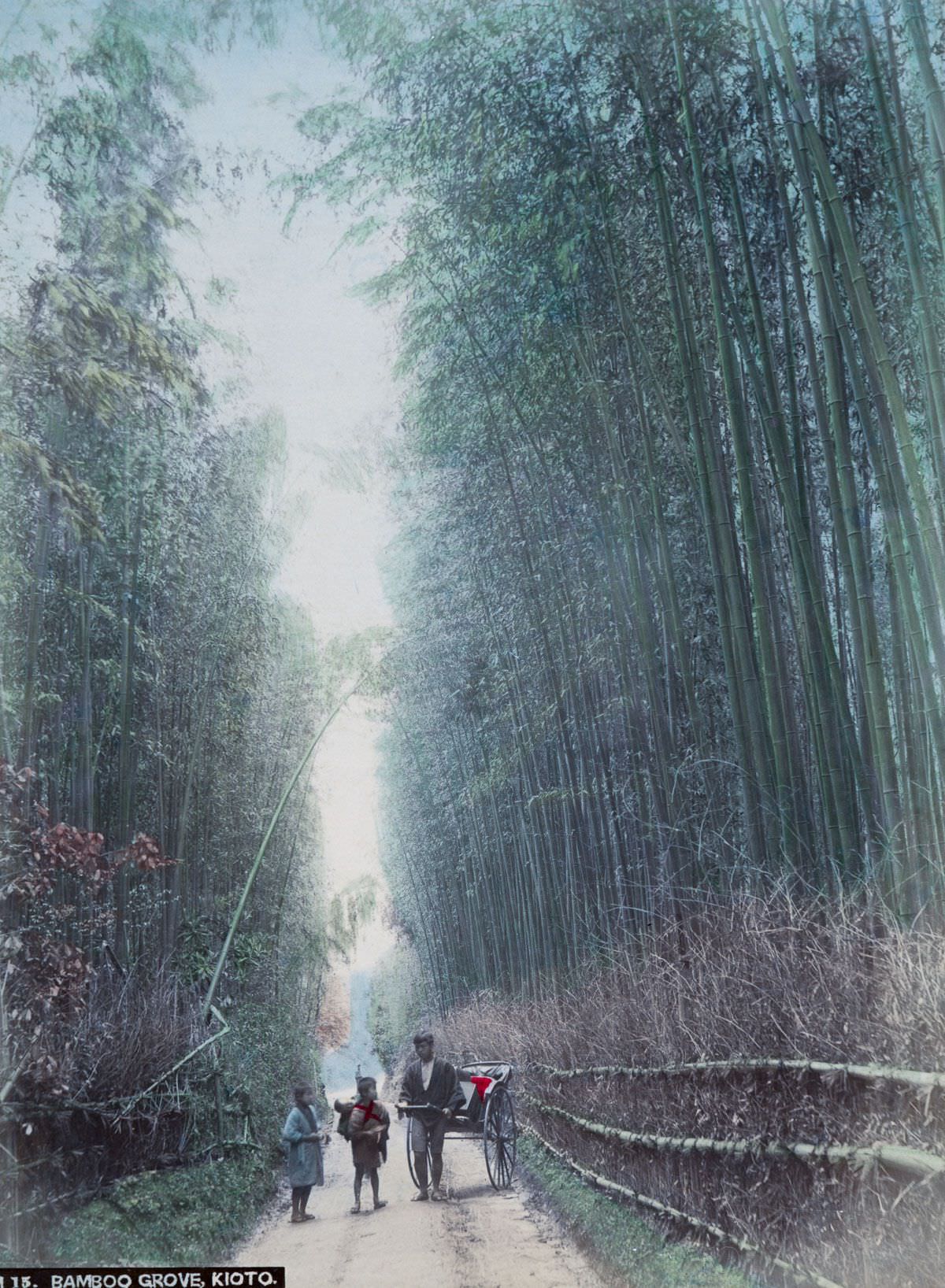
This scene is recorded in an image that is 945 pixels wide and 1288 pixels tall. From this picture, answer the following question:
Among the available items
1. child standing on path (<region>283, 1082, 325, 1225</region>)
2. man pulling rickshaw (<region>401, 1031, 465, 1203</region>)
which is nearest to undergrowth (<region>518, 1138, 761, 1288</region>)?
man pulling rickshaw (<region>401, 1031, 465, 1203</region>)

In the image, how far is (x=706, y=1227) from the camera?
247 centimetres

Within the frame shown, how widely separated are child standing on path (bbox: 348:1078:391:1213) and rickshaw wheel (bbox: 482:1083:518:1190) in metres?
→ 0.45

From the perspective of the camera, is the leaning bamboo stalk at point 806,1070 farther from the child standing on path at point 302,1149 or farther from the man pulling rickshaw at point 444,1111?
the child standing on path at point 302,1149

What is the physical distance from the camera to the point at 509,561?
462 centimetres

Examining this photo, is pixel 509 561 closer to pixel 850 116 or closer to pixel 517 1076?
pixel 850 116

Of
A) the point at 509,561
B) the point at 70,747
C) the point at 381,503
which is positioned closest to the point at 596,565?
the point at 509,561

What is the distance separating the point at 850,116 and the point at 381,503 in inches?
95.5

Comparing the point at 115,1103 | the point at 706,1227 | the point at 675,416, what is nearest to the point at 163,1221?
the point at 115,1103

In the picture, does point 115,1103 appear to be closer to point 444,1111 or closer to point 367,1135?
point 367,1135

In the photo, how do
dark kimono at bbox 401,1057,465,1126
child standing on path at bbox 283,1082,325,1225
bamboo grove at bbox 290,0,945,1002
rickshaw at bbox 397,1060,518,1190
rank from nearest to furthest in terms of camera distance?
bamboo grove at bbox 290,0,945,1002 < child standing on path at bbox 283,1082,325,1225 < dark kimono at bbox 401,1057,465,1126 < rickshaw at bbox 397,1060,518,1190

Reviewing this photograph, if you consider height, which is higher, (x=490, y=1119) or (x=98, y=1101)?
(x=98, y=1101)

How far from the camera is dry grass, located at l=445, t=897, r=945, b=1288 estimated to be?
1621 mm

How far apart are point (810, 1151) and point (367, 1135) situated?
279 cm
